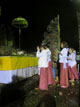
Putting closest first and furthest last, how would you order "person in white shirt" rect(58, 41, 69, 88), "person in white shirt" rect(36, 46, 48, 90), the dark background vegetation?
"person in white shirt" rect(36, 46, 48, 90) → "person in white shirt" rect(58, 41, 69, 88) → the dark background vegetation

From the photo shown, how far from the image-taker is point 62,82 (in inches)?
185

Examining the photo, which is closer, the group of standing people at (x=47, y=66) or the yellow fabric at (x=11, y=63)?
the yellow fabric at (x=11, y=63)

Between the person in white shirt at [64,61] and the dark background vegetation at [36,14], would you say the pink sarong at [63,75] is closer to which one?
the person in white shirt at [64,61]

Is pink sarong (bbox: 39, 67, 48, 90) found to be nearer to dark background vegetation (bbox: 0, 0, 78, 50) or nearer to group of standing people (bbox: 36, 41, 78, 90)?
group of standing people (bbox: 36, 41, 78, 90)

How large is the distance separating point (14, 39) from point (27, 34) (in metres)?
1.03

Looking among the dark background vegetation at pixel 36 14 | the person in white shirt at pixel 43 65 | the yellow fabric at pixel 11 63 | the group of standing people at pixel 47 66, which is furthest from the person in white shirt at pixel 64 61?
the dark background vegetation at pixel 36 14

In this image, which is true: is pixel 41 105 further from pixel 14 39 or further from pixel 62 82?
pixel 14 39

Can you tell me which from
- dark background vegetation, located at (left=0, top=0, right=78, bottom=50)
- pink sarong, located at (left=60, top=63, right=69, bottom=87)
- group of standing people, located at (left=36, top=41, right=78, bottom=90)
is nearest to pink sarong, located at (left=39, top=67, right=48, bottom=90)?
group of standing people, located at (left=36, top=41, right=78, bottom=90)

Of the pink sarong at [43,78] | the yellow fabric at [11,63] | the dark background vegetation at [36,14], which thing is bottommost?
the pink sarong at [43,78]

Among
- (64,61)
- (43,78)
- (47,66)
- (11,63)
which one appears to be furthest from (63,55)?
(11,63)

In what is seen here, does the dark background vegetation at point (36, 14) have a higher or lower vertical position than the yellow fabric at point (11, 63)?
higher

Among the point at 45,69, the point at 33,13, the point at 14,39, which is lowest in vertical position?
the point at 45,69

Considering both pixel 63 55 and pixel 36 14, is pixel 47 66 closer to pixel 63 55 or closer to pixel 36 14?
pixel 63 55

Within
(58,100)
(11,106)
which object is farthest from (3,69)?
(58,100)
